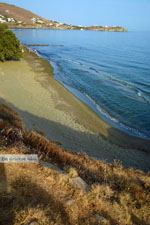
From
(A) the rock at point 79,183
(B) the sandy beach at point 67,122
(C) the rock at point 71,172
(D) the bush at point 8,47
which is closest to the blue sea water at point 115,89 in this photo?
(B) the sandy beach at point 67,122

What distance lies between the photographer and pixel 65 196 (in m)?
8.16

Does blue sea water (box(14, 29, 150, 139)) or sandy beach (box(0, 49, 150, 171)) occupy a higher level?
sandy beach (box(0, 49, 150, 171))

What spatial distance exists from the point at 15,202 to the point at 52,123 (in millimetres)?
17808

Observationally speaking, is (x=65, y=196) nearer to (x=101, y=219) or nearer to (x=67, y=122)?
(x=101, y=219)

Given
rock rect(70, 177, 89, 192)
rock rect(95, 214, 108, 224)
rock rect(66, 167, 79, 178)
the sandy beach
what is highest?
rock rect(66, 167, 79, 178)

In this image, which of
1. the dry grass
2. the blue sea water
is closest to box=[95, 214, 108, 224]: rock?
the dry grass

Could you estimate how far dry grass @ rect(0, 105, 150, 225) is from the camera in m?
6.94

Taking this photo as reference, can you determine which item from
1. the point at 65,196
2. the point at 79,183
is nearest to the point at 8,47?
the point at 79,183

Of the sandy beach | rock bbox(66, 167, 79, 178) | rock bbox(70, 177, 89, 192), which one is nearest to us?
rock bbox(70, 177, 89, 192)

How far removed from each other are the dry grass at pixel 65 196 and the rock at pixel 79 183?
121 millimetres

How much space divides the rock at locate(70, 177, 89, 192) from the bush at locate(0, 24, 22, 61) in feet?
144

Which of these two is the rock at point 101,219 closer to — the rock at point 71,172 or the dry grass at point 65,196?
the dry grass at point 65,196

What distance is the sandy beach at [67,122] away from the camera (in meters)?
21.2

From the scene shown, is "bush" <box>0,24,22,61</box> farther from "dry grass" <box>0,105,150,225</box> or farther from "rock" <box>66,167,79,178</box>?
"rock" <box>66,167,79,178</box>
